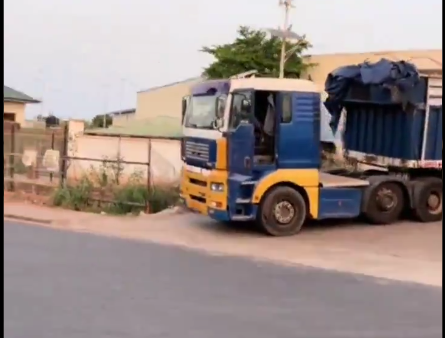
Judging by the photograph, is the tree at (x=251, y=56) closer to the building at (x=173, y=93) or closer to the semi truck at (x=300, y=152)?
the building at (x=173, y=93)

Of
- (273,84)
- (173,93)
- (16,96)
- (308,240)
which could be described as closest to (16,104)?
(16,96)

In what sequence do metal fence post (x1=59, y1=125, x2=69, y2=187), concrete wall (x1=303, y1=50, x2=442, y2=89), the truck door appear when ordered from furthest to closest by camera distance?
concrete wall (x1=303, y1=50, x2=442, y2=89), metal fence post (x1=59, y1=125, x2=69, y2=187), the truck door

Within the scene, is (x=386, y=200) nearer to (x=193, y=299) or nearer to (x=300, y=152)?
(x=300, y=152)

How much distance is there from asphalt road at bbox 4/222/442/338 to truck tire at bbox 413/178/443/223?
18.5 ft

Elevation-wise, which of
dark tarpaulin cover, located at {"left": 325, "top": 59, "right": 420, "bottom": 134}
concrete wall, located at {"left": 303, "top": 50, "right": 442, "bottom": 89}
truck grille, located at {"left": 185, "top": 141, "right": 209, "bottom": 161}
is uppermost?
concrete wall, located at {"left": 303, "top": 50, "right": 442, "bottom": 89}

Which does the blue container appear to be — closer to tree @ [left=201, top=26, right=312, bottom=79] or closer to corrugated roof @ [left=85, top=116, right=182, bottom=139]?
corrugated roof @ [left=85, top=116, right=182, bottom=139]

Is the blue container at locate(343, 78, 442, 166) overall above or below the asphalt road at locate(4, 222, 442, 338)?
above

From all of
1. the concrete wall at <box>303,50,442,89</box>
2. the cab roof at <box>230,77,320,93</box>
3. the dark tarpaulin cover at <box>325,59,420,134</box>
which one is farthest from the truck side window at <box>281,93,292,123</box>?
the concrete wall at <box>303,50,442,89</box>

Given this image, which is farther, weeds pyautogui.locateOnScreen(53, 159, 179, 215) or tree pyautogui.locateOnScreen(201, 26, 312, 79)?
tree pyautogui.locateOnScreen(201, 26, 312, 79)

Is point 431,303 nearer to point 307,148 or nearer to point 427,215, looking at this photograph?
point 307,148

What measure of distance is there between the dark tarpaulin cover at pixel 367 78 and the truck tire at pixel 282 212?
3.07 m

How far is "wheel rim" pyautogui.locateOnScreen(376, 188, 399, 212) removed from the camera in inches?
643

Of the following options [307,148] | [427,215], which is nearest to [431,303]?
[307,148]

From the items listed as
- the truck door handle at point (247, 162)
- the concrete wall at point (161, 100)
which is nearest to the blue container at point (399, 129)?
the truck door handle at point (247, 162)
